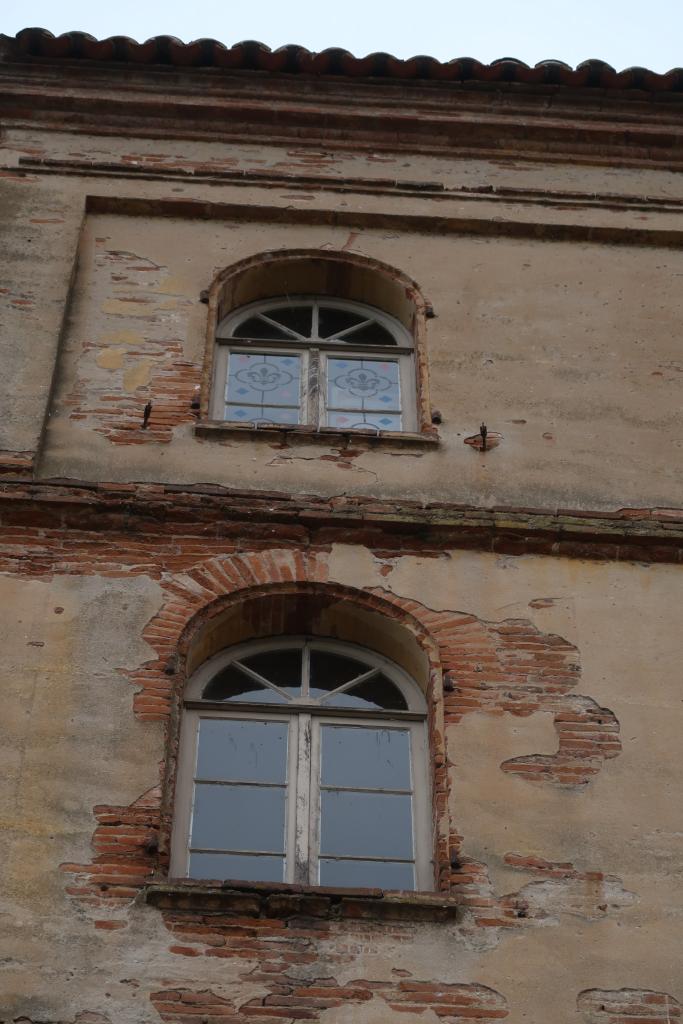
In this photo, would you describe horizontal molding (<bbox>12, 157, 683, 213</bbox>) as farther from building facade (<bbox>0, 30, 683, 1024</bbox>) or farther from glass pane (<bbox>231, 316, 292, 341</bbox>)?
glass pane (<bbox>231, 316, 292, 341</bbox>)

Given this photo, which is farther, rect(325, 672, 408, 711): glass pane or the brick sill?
rect(325, 672, 408, 711): glass pane

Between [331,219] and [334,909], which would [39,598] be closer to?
[334,909]

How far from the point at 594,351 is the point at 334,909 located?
16.3 feet

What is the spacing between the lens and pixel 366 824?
791cm

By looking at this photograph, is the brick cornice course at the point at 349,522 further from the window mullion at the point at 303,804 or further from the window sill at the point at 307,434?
the window mullion at the point at 303,804

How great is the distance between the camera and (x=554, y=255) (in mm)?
11688

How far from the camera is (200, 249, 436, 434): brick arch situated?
37.0 ft

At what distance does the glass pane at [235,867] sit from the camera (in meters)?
7.60

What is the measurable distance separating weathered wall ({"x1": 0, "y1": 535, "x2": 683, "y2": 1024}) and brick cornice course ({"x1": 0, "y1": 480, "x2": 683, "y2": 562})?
115 mm

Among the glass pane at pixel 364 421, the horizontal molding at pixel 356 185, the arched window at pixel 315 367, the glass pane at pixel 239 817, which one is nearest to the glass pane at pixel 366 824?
the glass pane at pixel 239 817

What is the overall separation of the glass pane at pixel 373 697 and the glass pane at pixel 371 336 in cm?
340

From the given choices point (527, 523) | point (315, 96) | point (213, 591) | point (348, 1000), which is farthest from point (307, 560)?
point (315, 96)

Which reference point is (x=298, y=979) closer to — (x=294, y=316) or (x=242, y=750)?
(x=242, y=750)

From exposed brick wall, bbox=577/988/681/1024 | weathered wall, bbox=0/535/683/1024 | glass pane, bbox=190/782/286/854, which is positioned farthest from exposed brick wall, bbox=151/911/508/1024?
glass pane, bbox=190/782/286/854
